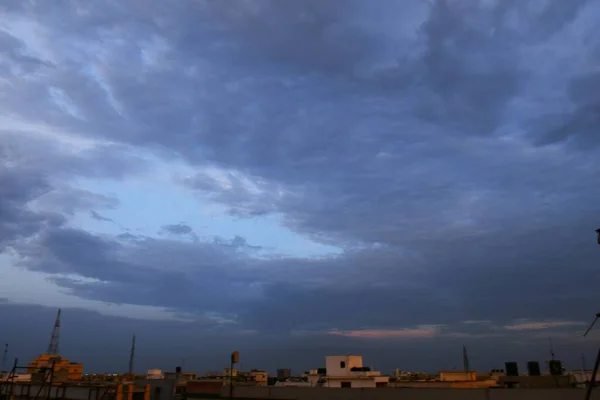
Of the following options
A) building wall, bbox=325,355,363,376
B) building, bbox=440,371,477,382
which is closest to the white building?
building wall, bbox=325,355,363,376

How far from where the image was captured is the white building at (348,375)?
232 ft

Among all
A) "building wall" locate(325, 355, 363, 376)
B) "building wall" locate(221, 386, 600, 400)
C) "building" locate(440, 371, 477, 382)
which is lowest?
"building wall" locate(221, 386, 600, 400)

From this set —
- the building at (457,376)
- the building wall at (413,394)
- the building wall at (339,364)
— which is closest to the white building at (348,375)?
the building wall at (339,364)

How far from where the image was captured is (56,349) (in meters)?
125

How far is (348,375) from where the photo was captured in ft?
247

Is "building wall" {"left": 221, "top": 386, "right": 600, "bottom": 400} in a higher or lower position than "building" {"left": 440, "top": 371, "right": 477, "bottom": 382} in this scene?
lower

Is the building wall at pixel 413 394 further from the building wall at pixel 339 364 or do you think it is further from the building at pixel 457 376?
the building at pixel 457 376

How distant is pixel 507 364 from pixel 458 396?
3577 centimetres

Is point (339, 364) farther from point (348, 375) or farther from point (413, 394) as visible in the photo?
point (413, 394)

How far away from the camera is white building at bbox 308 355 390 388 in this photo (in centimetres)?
7062

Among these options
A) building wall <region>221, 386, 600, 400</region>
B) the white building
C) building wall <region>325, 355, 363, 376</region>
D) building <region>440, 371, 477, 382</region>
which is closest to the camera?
building wall <region>221, 386, 600, 400</region>

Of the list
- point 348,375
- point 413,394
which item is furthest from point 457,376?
point 413,394

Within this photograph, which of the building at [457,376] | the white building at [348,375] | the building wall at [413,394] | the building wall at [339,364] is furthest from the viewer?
the building wall at [339,364]

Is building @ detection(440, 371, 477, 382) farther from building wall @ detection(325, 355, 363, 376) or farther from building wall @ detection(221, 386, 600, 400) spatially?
building wall @ detection(221, 386, 600, 400)
